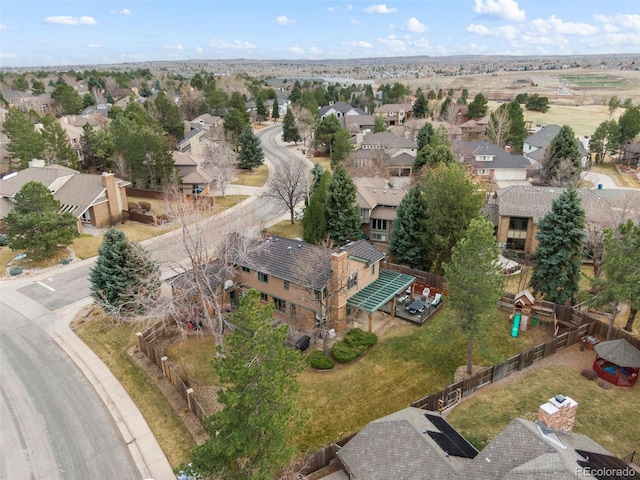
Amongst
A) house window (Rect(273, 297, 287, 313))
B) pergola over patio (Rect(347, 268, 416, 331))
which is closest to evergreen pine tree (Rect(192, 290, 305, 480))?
pergola over patio (Rect(347, 268, 416, 331))

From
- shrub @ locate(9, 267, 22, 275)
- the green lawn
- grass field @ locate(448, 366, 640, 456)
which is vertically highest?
shrub @ locate(9, 267, 22, 275)

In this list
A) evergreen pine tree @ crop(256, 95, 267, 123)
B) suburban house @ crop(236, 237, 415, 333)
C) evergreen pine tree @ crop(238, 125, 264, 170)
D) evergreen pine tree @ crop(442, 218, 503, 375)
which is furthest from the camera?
evergreen pine tree @ crop(256, 95, 267, 123)

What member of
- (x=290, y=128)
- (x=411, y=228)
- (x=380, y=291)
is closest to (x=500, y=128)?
(x=290, y=128)

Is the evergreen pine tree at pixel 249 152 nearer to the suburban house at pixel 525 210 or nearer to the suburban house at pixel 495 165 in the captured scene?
the suburban house at pixel 495 165

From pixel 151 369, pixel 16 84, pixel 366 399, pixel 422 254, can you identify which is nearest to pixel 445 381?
pixel 366 399

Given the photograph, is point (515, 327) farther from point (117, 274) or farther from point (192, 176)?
point (192, 176)

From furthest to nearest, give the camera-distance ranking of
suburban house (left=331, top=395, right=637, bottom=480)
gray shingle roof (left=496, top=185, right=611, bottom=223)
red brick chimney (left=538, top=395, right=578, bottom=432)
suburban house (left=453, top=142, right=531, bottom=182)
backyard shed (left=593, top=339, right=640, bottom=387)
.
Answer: suburban house (left=453, top=142, right=531, bottom=182) → gray shingle roof (left=496, top=185, right=611, bottom=223) → backyard shed (left=593, top=339, right=640, bottom=387) → red brick chimney (left=538, top=395, right=578, bottom=432) → suburban house (left=331, top=395, right=637, bottom=480)

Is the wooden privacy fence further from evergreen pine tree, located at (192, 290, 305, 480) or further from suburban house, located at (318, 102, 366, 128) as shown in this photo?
suburban house, located at (318, 102, 366, 128)
